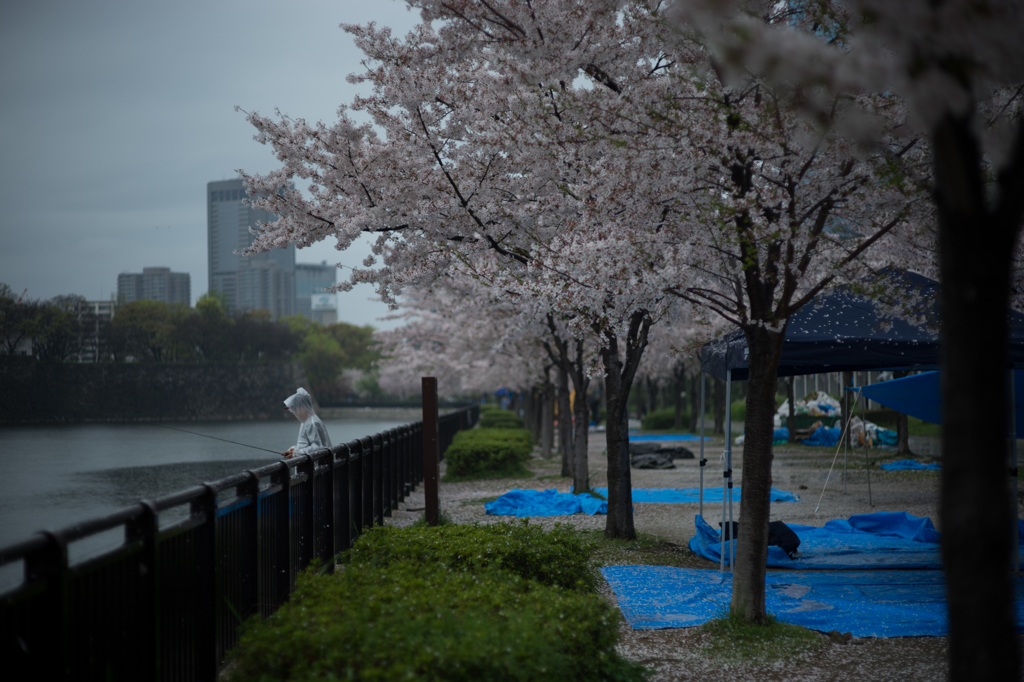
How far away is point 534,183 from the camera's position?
7848 mm

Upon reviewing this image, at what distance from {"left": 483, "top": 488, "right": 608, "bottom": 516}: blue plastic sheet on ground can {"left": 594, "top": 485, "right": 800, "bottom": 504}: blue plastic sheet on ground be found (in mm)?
929

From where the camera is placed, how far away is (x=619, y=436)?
978 cm

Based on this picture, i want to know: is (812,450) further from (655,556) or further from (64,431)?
(64,431)

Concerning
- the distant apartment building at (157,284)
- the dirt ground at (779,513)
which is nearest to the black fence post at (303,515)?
the dirt ground at (779,513)

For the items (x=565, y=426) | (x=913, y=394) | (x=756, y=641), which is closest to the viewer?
(x=756, y=641)

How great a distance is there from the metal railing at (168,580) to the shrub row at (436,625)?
1.31ft

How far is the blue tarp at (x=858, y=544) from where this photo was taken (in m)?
8.52

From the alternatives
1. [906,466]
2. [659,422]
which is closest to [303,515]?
[906,466]

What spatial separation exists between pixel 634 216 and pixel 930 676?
3.80 meters

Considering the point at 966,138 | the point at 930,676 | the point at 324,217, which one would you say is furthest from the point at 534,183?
the point at 966,138

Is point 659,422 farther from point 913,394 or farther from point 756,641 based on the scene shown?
point 756,641

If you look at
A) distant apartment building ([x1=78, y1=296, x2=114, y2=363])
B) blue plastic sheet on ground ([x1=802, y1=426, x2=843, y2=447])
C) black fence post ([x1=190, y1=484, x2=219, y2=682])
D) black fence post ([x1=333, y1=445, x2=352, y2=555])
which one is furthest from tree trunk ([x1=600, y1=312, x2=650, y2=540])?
distant apartment building ([x1=78, y1=296, x2=114, y2=363])

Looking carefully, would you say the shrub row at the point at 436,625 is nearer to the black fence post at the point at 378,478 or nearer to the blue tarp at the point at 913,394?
the black fence post at the point at 378,478

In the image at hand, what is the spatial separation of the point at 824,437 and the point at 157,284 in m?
183
